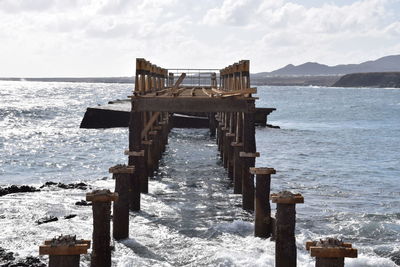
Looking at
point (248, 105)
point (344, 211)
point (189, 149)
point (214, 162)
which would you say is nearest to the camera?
point (248, 105)

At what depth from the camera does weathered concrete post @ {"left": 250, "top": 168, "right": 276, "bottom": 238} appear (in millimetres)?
11758

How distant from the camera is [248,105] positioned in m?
15.0

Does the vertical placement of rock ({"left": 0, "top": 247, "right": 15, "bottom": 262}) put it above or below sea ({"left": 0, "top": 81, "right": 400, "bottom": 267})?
above

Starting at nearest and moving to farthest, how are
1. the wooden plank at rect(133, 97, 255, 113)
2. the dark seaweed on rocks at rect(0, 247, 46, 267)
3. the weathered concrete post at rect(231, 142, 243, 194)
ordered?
the dark seaweed on rocks at rect(0, 247, 46, 267) < the wooden plank at rect(133, 97, 255, 113) < the weathered concrete post at rect(231, 142, 243, 194)

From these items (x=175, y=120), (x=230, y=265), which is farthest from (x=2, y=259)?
(x=175, y=120)

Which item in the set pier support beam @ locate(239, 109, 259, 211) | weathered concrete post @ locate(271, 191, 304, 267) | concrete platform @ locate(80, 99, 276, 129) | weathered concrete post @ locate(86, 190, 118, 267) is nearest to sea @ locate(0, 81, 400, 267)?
pier support beam @ locate(239, 109, 259, 211)

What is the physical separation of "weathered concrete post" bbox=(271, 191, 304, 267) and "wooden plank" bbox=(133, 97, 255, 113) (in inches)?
239

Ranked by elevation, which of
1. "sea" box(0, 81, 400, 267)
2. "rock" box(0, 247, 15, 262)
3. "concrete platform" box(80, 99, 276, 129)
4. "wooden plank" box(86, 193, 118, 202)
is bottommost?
"sea" box(0, 81, 400, 267)

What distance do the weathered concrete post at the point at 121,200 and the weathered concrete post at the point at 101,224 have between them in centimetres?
229

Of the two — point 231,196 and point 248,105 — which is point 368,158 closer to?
point 231,196

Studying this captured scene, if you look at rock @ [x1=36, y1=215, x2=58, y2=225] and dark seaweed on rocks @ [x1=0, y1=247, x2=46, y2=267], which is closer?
dark seaweed on rocks @ [x1=0, y1=247, x2=46, y2=267]

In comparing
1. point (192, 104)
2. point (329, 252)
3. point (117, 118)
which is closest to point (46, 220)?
point (192, 104)

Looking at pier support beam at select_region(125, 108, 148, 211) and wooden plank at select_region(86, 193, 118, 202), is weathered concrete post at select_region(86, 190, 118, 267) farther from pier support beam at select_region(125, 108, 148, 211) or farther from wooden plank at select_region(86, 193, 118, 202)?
pier support beam at select_region(125, 108, 148, 211)

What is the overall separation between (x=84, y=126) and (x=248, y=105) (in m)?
35.7
